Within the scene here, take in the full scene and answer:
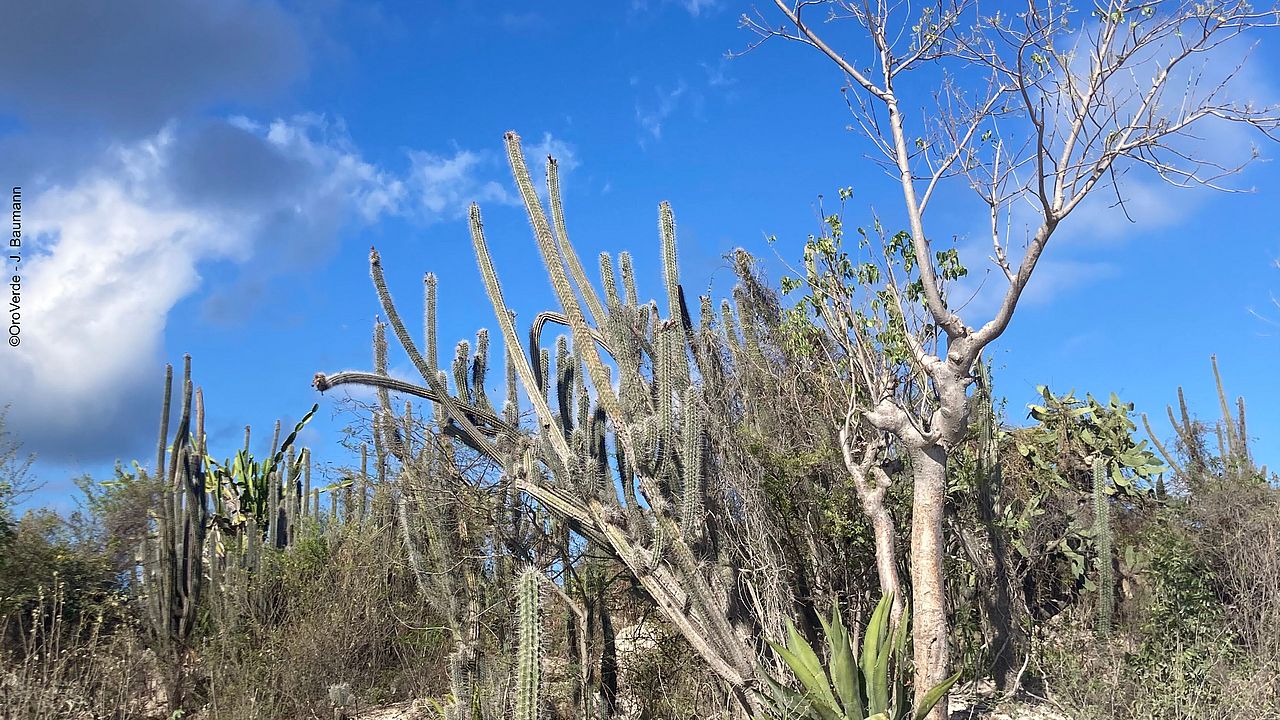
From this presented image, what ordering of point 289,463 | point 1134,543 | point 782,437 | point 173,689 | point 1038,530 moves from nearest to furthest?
point 782,437, point 173,689, point 1038,530, point 1134,543, point 289,463

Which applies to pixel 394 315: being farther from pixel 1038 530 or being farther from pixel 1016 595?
pixel 1038 530

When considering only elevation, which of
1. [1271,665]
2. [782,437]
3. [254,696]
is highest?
[782,437]

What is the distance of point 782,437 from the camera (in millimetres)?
7914

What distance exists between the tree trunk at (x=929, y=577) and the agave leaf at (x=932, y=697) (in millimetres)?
153

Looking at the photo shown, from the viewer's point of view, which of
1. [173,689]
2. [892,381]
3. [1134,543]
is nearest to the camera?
[892,381]

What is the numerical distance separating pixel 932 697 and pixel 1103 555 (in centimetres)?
397

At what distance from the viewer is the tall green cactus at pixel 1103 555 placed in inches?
352

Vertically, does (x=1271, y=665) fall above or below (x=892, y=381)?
below

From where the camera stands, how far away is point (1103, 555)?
355 inches

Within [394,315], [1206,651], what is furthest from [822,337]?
[1206,651]

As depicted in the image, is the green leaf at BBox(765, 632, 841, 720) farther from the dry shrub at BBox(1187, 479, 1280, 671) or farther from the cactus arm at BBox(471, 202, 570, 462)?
the dry shrub at BBox(1187, 479, 1280, 671)

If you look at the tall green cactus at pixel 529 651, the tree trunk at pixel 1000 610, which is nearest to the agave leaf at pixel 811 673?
the tall green cactus at pixel 529 651

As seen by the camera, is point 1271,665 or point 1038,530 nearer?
point 1271,665

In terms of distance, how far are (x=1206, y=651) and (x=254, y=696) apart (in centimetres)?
824
